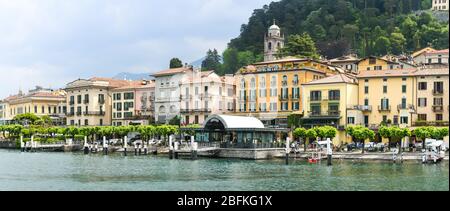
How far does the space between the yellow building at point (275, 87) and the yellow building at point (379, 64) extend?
4943 mm

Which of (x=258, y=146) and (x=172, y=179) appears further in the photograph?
(x=258, y=146)

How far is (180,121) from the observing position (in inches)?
3679

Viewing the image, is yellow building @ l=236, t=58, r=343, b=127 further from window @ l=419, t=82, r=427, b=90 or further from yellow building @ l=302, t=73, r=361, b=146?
window @ l=419, t=82, r=427, b=90

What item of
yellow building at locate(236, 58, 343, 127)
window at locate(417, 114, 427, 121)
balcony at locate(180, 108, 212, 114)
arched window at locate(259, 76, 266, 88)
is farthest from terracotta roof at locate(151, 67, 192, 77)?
window at locate(417, 114, 427, 121)

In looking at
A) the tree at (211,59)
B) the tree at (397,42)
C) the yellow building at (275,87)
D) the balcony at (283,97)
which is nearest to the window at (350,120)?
the yellow building at (275,87)

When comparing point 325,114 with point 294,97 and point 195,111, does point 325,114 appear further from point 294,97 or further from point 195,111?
point 195,111

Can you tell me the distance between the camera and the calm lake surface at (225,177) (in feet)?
119

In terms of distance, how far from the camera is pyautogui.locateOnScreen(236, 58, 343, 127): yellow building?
84750mm

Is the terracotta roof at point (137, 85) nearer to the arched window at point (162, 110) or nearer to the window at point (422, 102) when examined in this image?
the arched window at point (162, 110)

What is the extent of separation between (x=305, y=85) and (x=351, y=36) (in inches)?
2387

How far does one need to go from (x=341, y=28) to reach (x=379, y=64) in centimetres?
5036

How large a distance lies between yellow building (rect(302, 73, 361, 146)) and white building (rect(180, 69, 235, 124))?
16.4 m
